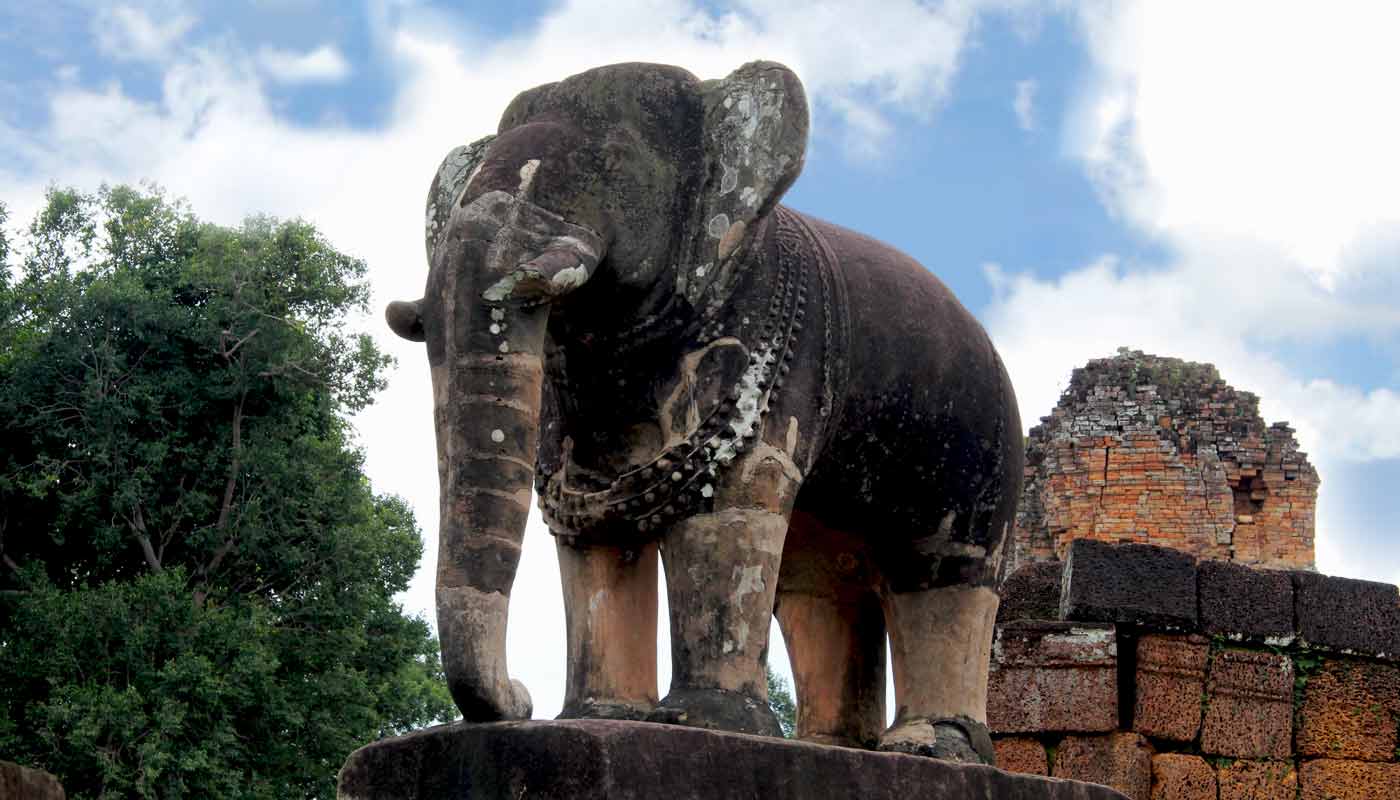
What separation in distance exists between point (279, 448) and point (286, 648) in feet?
6.66

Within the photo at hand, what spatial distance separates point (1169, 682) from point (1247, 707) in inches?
16.2

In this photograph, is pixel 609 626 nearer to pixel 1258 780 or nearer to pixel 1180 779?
pixel 1180 779

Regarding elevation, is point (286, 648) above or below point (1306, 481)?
below

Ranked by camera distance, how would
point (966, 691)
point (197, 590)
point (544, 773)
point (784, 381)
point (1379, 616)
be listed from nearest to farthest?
point (544, 773) < point (784, 381) < point (966, 691) < point (1379, 616) < point (197, 590)

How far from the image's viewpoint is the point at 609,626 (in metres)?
4.63

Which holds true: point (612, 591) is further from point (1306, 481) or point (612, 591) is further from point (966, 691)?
point (1306, 481)

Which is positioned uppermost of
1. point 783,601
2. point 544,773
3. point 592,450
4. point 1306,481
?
point 1306,481

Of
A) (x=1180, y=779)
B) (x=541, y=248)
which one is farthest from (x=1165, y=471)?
(x=541, y=248)

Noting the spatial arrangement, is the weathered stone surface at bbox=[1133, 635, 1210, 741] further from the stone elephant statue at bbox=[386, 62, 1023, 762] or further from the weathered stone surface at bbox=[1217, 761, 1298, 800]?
the stone elephant statue at bbox=[386, 62, 1023, 762]

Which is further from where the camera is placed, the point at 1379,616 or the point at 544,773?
the point at 1379,616

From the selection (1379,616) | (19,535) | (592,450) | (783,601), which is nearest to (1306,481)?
(1379,616)

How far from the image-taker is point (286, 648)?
701 inches

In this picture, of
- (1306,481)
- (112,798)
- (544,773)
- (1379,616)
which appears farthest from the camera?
(112,798)

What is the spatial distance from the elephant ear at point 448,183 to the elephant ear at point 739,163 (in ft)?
1.92
